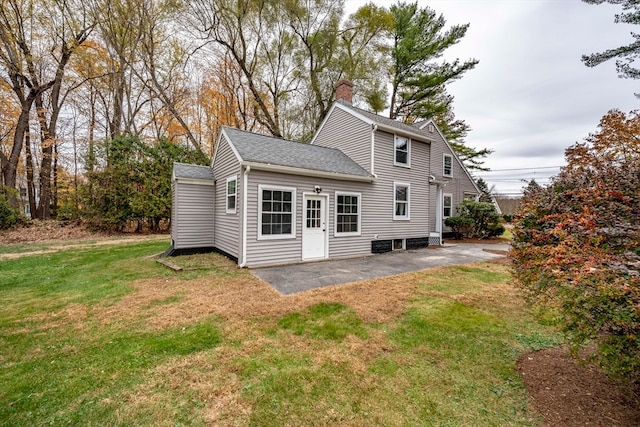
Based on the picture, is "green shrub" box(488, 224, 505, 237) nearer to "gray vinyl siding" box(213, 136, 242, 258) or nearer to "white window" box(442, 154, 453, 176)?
"white window" box(442, 154, 453, 176)

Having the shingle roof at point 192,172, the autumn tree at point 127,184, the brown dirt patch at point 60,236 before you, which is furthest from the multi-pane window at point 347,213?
the autumn tree at point 127,184

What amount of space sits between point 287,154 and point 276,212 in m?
2.09

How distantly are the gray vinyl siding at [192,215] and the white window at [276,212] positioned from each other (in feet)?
11.2

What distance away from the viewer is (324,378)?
265 centimetres

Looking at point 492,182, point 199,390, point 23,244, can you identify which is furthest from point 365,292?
point 492,182

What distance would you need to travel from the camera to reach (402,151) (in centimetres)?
1097

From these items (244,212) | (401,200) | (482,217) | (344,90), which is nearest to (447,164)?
(482,217)

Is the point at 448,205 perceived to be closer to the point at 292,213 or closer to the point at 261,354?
the point at 292,213

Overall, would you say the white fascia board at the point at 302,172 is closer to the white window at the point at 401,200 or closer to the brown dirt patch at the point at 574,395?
the white window at the point at 401,200

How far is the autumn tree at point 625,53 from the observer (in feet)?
26.7

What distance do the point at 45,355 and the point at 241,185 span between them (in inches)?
191

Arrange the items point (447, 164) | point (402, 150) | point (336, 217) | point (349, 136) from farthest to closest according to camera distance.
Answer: point (447, 164)
point (402, 150)
point (349, 136)
point (336, 217)

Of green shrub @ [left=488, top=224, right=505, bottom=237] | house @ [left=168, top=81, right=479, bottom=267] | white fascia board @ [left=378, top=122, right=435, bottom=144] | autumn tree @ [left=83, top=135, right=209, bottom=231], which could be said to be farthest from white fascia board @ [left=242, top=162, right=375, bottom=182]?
green shrub @ [left=488, top=224, right=505, bottom=237]

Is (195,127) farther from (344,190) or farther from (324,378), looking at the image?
(324,378)
